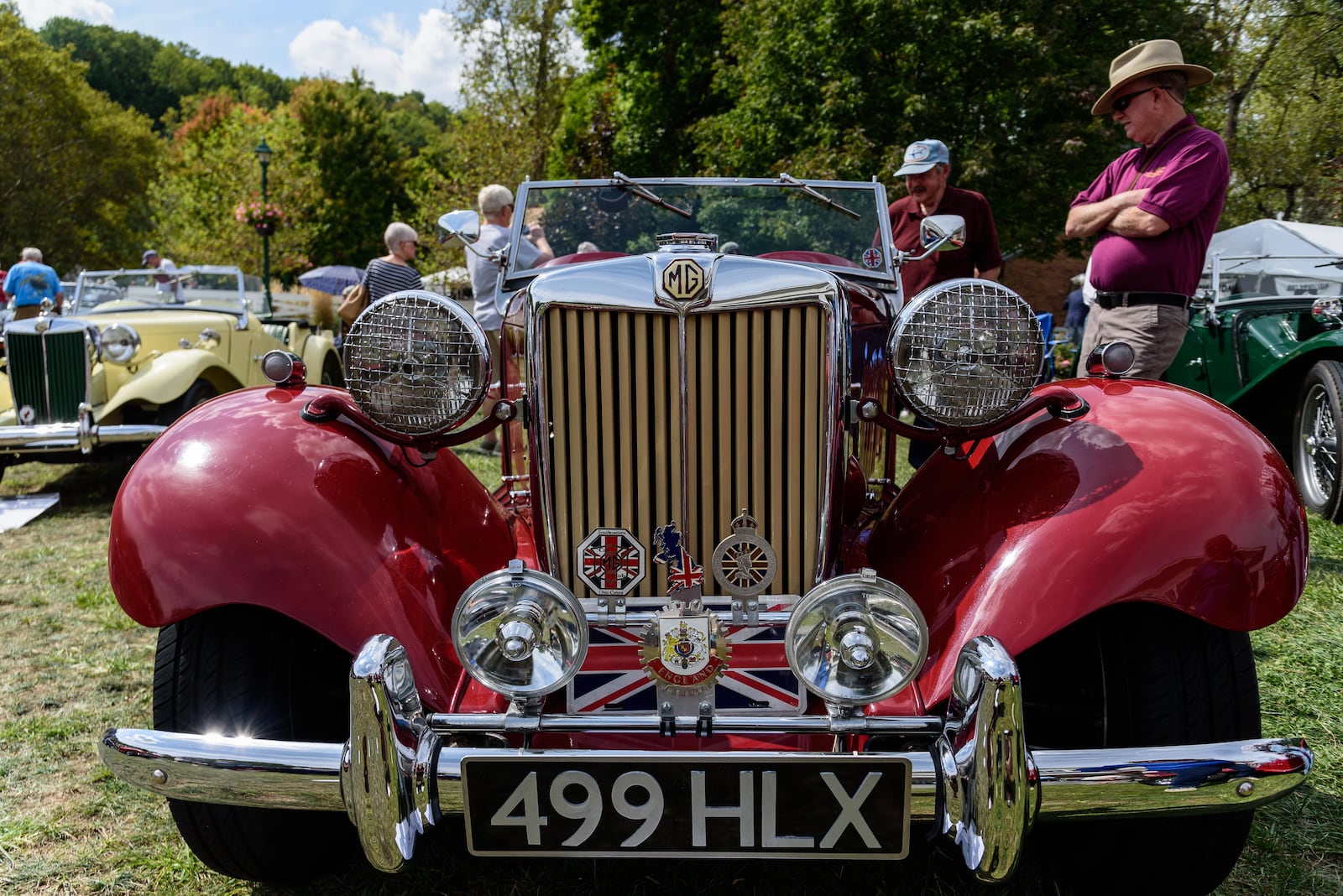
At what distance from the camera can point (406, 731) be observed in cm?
165

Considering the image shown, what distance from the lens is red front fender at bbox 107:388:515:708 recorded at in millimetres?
1900

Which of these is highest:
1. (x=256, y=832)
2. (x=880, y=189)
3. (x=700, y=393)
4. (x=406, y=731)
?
(x=880, y=189)

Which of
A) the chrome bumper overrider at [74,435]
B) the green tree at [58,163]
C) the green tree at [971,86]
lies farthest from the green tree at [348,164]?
the chrome bumper overrider at [74,435]

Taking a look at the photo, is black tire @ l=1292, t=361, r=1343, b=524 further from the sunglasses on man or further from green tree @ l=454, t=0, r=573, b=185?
green tree @ l=454, t=0, r=573, b=185

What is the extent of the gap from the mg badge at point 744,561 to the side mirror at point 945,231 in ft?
4.61

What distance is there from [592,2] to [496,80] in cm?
374

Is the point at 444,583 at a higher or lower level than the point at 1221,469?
lower

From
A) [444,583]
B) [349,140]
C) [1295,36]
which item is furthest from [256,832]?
[349,140]

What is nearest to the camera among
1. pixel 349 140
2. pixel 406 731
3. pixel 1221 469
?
pixel 406 731

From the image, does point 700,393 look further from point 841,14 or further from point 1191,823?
point 841,14

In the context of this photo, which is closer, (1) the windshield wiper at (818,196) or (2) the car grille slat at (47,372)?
(1) the windshield wiper at (818,196)

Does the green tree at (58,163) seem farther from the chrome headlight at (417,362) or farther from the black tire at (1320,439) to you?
the black tire at (1320,439)

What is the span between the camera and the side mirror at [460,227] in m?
3.07

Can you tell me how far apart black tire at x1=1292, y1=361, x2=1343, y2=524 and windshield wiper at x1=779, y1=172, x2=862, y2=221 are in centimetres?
381
